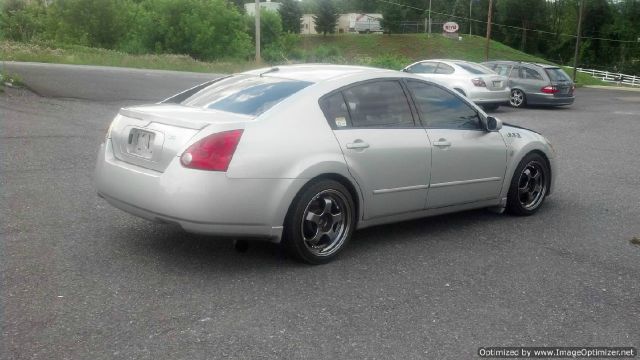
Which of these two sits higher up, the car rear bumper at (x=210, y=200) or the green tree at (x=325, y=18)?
the green tree at (x=325, y=18)

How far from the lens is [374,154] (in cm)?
550

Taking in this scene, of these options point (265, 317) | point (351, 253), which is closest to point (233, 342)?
point (265, 317)

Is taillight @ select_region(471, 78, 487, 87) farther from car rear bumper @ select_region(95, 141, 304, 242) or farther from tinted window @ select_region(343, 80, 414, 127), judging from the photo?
car rear bumper @ select_region(95, 141, 304, 242)

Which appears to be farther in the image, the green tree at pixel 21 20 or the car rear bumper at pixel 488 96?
the green tree at pixel 21 20

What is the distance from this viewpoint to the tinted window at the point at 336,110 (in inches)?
211

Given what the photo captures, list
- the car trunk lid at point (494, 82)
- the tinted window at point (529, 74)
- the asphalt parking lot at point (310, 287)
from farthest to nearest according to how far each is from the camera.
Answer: the tinted window at point (529, 74), the car trunk lid at point (494, 82), the asphalt parking lot at point (310, 287)

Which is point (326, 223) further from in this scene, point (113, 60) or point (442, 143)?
point (113, 60)

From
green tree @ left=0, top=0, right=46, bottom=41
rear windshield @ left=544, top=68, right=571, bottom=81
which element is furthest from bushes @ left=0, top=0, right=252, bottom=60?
rear windshield @ left=544, top=68, right=571, bottom=81

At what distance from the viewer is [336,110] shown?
17.9 feet

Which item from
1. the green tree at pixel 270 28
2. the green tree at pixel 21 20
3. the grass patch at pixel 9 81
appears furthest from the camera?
the green tree at pixel 270 28

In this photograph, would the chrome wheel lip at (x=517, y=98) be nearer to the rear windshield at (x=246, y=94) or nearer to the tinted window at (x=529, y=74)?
the tinted window at (x=529, y=74)

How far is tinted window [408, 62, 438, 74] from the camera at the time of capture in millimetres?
20992

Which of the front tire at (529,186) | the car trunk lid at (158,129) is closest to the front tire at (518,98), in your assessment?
the front tire at (529,186)

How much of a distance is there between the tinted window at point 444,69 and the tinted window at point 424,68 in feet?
0.57
